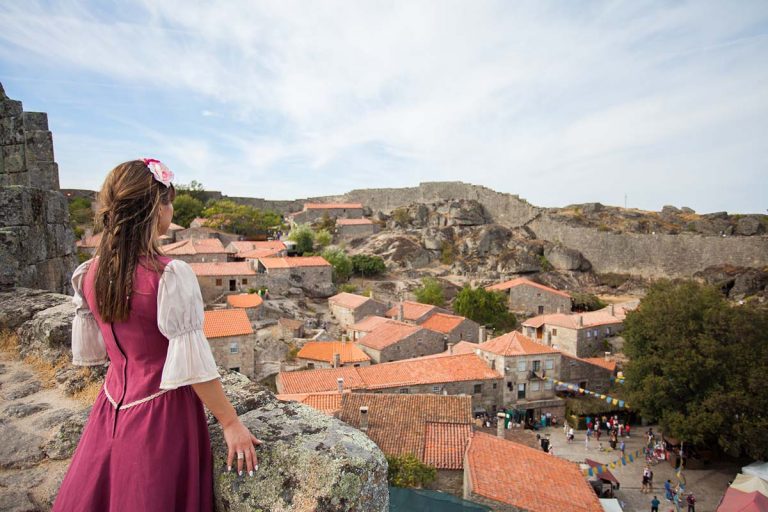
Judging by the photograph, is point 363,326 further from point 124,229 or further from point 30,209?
point 124,229

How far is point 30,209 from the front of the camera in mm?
5828

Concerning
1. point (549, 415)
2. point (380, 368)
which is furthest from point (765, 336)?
point (380, 368)

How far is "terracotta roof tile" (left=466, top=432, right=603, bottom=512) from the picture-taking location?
42.5 feet

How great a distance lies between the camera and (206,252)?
36750 mm

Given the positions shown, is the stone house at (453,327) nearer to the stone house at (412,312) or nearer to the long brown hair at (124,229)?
the stone house at (412,312)

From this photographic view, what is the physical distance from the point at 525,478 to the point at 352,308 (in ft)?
65.2

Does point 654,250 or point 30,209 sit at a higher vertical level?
point 30,209

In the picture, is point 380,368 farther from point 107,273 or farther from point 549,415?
point 107,273

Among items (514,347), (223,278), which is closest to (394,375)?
(514,347)

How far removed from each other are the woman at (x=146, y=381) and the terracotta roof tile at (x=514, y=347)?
2301 centimetres

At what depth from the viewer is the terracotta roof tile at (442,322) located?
30.9 m

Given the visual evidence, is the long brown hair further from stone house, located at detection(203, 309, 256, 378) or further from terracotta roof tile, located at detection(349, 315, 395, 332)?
terracotta roof tile, located at detection(349, 315, 395, 332)

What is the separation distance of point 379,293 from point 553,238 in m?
19.6

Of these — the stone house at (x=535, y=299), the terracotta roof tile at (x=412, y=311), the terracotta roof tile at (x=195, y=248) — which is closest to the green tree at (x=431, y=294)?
the terracotta roof tile at (x=412, y=311)
